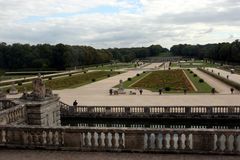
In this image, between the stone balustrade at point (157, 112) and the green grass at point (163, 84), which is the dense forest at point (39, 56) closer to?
the green grass at point (163, 84)

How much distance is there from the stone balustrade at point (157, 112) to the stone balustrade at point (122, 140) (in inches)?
562

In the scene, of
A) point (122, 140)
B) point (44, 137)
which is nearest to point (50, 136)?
point (44, 137)

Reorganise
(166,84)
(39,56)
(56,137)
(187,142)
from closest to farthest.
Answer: (187,142)
(56,137)
(166,84)
(39,56)

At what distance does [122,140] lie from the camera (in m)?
9.66

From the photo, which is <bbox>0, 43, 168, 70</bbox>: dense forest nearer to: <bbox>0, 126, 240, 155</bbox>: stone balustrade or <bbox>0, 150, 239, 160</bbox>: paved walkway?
<bbox>0, 126, 240, 155</bbox>: stone balustrade

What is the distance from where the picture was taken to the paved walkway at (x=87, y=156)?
903cm

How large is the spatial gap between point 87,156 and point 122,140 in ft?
3.17

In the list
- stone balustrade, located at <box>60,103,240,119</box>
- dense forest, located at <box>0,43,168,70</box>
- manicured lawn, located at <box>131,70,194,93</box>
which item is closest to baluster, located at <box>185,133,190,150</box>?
stone balustrade, located at <box>60,103,240,119</box>

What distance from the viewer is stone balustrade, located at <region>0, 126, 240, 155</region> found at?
921cm

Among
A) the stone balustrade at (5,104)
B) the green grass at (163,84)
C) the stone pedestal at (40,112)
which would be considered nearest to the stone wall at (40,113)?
the stone pedestal at (40,112)

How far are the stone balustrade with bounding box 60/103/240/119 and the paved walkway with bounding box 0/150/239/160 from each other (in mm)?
15177

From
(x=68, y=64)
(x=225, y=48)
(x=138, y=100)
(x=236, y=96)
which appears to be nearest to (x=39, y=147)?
(x=138, y=100)

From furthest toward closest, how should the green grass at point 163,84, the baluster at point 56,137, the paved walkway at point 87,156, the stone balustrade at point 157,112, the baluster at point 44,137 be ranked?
the green grass at point 163,84 < the stone balustrade at point 157,112 < the baluster at point 44,137 < the baluster at point 56,137 < the paved walkway at point 87,156

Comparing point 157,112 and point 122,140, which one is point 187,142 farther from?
point 157,112
